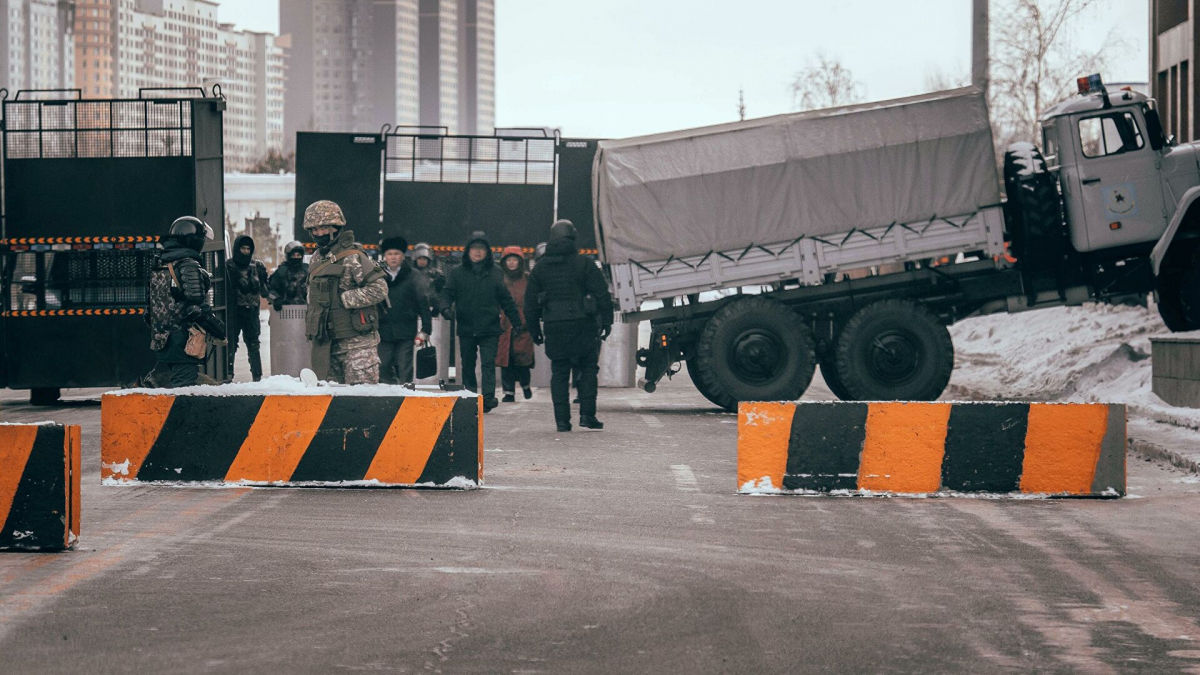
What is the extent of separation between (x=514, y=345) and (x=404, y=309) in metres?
2.57

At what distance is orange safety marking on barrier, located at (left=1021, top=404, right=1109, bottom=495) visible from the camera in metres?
10.5

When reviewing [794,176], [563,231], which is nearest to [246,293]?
[563,231]

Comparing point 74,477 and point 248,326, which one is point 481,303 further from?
point 74,477

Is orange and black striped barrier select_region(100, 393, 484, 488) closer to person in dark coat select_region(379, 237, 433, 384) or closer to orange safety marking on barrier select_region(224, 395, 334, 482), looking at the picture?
orange safety marking on barrier select_region(224, 395, 334, 482)

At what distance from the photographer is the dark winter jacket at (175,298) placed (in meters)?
12.1

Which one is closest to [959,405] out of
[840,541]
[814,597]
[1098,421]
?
[1098,421]

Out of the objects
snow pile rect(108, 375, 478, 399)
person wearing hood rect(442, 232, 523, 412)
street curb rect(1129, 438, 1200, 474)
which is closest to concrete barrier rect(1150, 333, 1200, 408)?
street curb rect(1129, 438, 1200, 474)

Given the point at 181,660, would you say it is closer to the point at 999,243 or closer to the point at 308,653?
the point at 308,653

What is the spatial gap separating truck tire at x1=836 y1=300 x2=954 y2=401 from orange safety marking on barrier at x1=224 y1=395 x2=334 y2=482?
26.5 feet

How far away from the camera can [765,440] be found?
10.5 meters

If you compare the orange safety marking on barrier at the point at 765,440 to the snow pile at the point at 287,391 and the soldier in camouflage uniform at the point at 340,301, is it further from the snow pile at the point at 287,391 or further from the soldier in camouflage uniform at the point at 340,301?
the soldier in camouflage uniform at the point at 340,301

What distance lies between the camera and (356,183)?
24.3 m

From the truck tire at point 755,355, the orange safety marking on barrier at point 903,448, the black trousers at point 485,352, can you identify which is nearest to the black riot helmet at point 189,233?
the orange safety marking on barrier at point 903,448

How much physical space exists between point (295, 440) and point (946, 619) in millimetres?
5243
